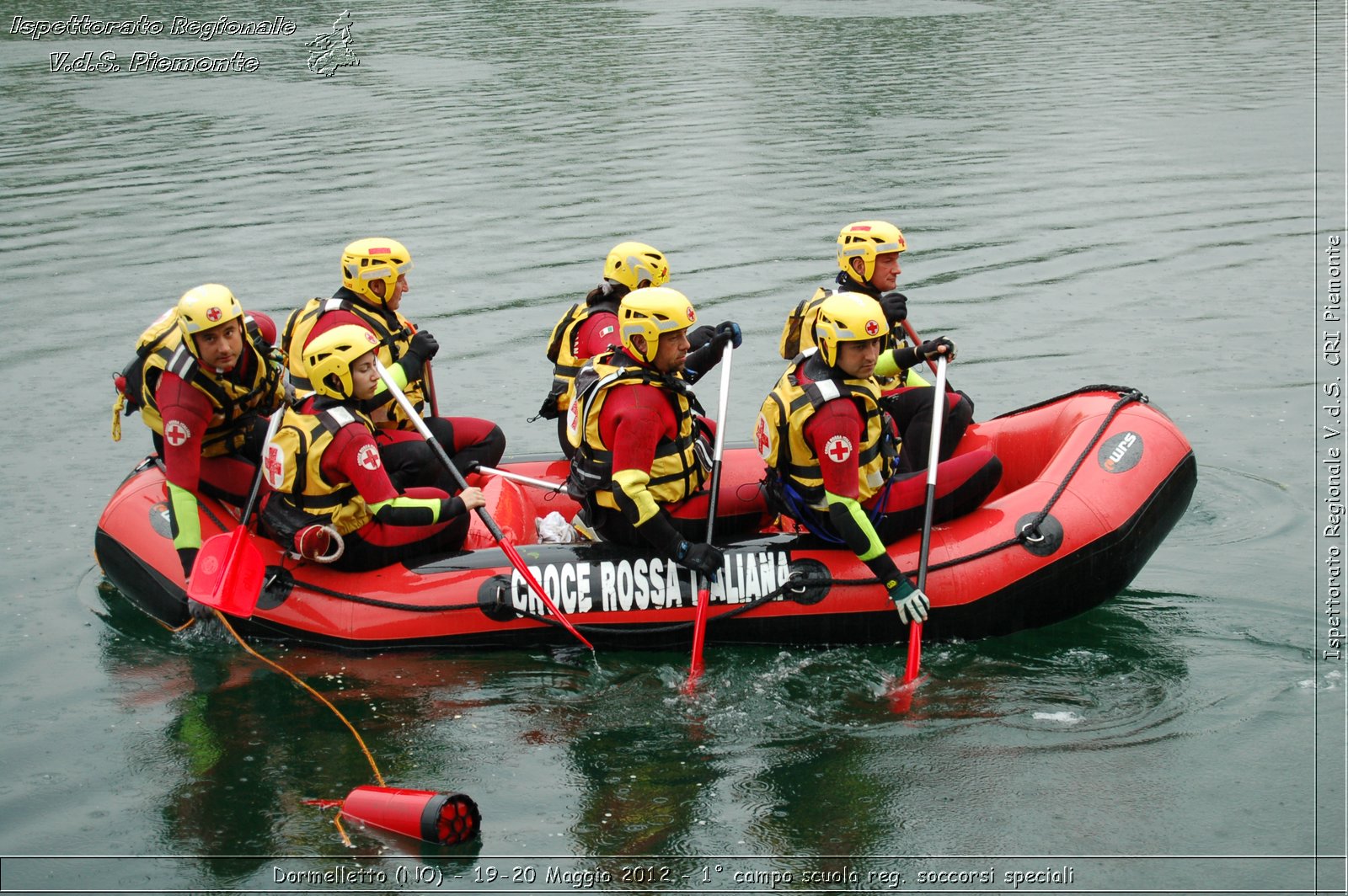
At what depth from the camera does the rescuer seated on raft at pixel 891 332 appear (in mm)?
8305

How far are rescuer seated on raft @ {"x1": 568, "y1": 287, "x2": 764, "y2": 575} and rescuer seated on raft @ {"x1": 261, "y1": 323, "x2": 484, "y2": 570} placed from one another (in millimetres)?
650

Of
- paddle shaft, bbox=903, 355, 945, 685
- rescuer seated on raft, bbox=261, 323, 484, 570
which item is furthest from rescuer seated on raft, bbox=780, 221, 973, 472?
rescuer seated on raft, bbox=261, 323, 484, 570

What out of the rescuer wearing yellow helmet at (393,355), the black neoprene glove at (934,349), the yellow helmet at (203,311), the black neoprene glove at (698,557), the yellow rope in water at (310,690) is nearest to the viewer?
the yellow rope in water at (310,690)

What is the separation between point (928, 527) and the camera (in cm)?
726

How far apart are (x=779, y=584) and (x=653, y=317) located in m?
1.55

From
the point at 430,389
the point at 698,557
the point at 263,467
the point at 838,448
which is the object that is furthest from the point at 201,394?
the point at 838,448

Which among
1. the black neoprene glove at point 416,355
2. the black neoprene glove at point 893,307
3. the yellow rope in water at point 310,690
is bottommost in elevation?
the yellow rope in water at point 310,690

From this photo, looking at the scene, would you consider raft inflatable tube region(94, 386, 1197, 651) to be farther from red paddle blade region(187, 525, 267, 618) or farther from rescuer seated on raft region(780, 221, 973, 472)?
rescuer seated on raft region(780, 221, 973, 472)

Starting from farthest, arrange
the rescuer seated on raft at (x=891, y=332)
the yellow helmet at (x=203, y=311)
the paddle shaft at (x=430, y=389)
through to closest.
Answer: the paddle shaft at (x=430, y=389) → the rescuer seated on raft at (x=891, y=332) → the yellow helmet at (x=203, y=311)

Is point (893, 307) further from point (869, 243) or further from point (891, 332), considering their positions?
point (869, 243)

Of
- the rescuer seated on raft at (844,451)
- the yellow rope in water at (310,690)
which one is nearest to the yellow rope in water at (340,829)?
the yellow rope in water at (310,690)

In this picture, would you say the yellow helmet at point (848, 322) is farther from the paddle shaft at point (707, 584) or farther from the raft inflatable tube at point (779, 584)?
the raft inflatable tube at point (779, 584)

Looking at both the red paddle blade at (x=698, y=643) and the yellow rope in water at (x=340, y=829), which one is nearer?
the yellow rope in water at (x=340, y=829)

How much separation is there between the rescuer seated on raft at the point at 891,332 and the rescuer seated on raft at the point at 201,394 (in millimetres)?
3009
